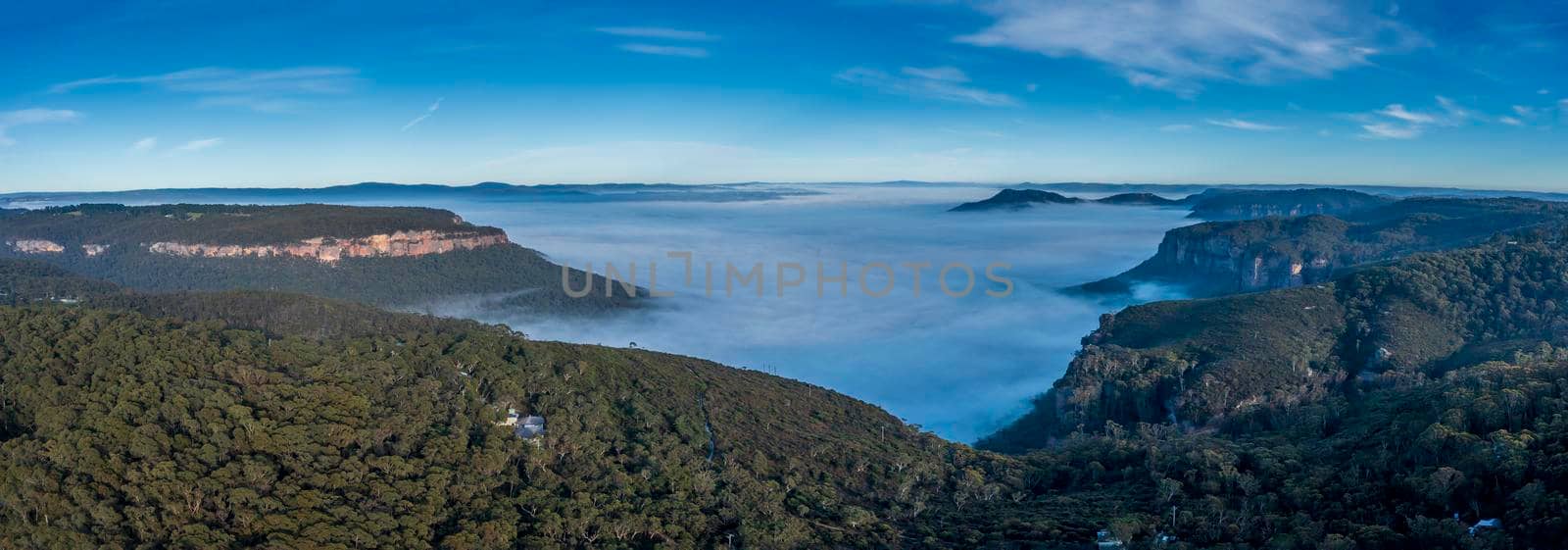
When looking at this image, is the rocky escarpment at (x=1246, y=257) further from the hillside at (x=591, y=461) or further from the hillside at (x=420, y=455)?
the hillside at (x=420, y=455)

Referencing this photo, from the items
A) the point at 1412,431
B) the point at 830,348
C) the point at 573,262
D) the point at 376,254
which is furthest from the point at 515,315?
the point at 1412,431

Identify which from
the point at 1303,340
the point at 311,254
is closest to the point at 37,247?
the point at 311,254

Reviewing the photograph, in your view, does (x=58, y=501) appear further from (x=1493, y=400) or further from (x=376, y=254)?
(x=376, y=254)

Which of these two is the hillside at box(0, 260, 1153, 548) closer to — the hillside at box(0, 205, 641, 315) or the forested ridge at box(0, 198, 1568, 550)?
the forested ridge at box(0, 198, 1568, 550)

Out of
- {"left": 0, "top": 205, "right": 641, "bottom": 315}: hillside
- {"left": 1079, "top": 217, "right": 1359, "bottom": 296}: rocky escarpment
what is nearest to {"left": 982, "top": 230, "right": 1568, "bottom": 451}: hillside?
{"left": 1079, "top": 217, "right": 1359, "bottom": 296}: rocky escarpment

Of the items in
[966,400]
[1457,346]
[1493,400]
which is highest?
[1493,400]

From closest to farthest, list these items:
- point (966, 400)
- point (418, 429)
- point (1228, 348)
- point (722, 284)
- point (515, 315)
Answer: point (418, 429), point (1228, 348), point (966, 400), point (515, 315), point (722, 284)

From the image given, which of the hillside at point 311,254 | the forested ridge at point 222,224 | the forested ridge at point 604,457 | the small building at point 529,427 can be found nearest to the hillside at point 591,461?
the forested ridge at point 604,457
